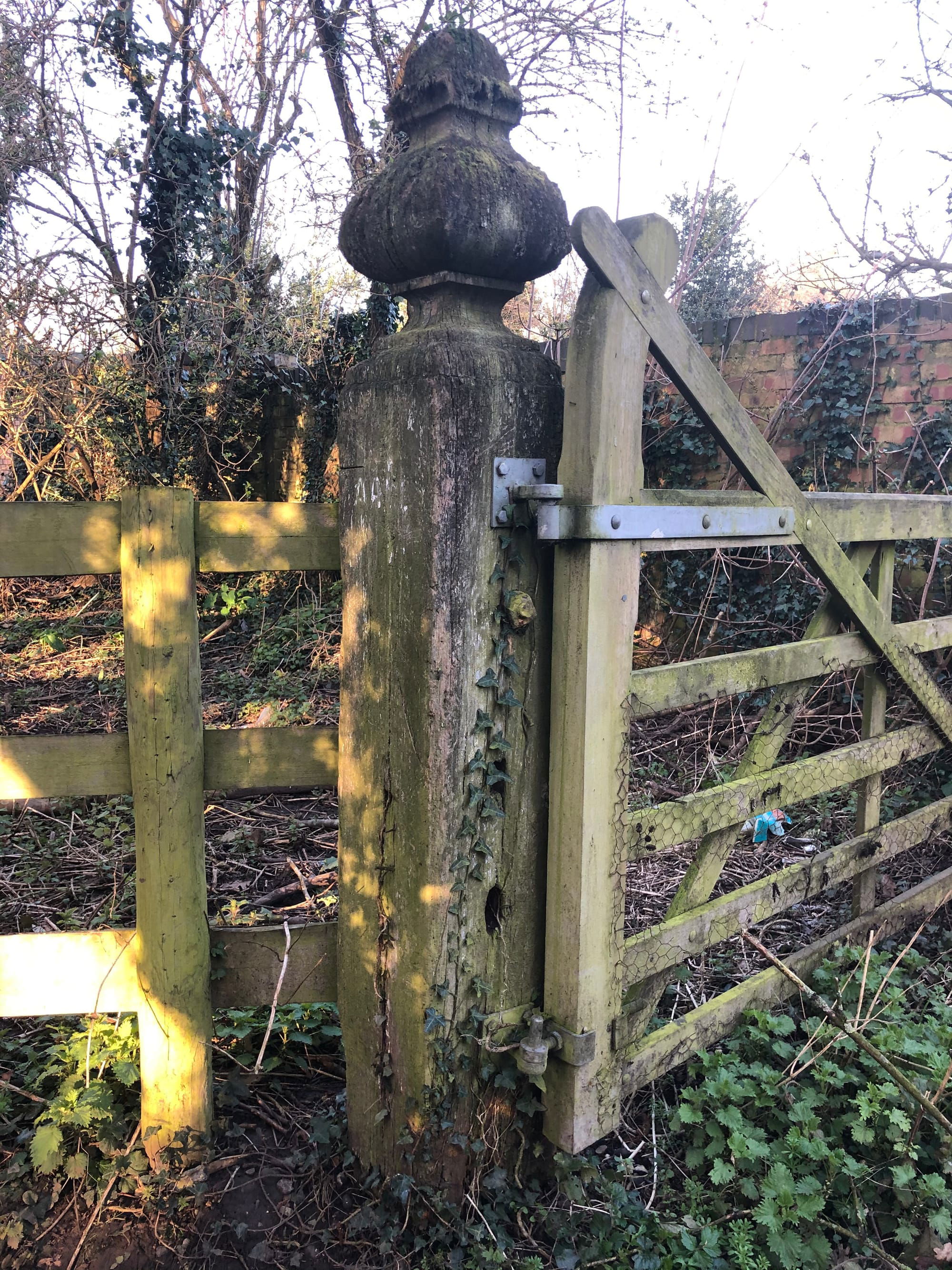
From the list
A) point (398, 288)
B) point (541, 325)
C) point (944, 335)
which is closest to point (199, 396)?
point (541, 325)

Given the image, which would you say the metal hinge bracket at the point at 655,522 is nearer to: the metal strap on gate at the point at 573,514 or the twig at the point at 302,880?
the metal strap on gate at the point at 573,514

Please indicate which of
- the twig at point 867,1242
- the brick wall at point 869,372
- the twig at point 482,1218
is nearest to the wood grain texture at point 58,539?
the twig at point 482,1218

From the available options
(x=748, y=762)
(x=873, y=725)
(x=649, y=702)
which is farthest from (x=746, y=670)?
(x=873, y=725)

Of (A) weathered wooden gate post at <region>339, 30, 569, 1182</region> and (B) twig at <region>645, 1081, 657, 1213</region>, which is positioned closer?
(A) weathered wooden gate post at <region>339, 30, 569, 1182</region>

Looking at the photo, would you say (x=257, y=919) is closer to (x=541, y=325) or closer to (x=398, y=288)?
(x=398, y=288)

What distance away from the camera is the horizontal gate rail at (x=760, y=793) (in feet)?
6.48

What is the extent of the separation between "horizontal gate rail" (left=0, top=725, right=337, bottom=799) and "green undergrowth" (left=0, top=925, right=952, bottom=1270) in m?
0.68

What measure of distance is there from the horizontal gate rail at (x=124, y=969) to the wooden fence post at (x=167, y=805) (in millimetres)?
42

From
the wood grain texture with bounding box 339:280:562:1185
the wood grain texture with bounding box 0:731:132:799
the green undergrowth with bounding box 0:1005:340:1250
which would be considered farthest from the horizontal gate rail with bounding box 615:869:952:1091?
the wood grain texture with bounding box 0:731:132:799

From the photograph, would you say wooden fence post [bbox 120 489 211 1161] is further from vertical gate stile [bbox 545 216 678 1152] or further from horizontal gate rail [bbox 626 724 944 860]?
horizontal gate rail [bbox 626 724 944 860]

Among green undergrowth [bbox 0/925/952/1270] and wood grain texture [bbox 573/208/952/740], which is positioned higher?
wood grain texture [bbox 573/208/952/740]

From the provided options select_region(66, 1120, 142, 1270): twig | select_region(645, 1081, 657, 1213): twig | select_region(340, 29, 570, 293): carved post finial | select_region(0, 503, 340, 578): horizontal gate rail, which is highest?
select_region(340, 29, 570, 293): carved post finial

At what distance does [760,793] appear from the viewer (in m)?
2.27

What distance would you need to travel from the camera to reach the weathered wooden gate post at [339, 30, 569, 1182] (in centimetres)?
167
